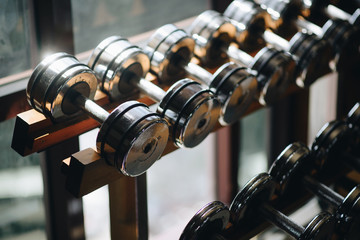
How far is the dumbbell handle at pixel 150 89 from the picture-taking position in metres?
1.23

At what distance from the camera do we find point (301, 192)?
142cm

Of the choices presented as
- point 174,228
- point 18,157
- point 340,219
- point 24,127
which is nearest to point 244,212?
point 340,219

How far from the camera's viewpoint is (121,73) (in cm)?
124

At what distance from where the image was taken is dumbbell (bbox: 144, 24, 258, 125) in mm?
1265

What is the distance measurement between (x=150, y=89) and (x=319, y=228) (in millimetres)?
463

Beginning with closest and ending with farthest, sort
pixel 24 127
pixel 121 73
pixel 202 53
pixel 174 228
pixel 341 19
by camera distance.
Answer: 1. pixel 24 127
2. pixel 121 73
3. pixel 202 53
4. pixel 341 19
5. pixel 174 228

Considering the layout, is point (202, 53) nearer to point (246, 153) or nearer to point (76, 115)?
point (76, 115)

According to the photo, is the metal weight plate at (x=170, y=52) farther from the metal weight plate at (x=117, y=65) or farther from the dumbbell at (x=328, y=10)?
the dumbbell at (x=328, y=10)

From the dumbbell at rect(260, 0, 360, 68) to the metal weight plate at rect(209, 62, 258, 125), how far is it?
29 cm

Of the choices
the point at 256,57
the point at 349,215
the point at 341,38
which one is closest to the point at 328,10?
the point at 341,38

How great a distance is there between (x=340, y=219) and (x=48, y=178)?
0.72 metres

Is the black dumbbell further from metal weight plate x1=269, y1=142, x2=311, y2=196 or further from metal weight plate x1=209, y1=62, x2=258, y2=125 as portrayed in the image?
metal weight plate x1=209, y1=62, x2=258, y2=125

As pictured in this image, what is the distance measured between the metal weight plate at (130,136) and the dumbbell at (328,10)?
0.65 meters

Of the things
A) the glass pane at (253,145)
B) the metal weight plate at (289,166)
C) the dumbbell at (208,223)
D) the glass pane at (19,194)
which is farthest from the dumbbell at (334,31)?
the glass pane at (19,194)
